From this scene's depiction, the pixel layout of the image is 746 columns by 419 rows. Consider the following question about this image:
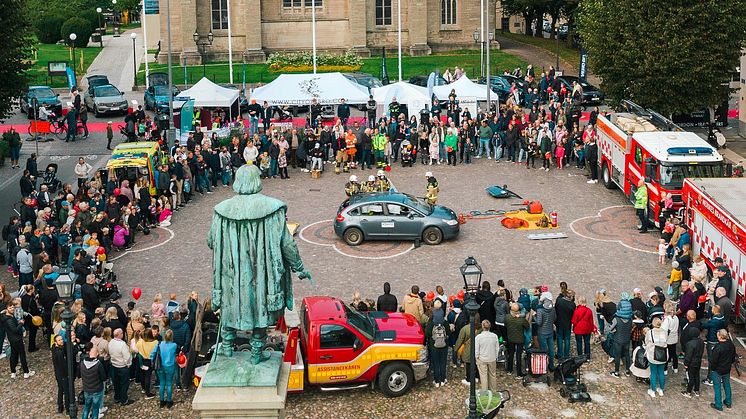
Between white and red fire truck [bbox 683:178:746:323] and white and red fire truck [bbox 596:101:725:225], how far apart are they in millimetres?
1572

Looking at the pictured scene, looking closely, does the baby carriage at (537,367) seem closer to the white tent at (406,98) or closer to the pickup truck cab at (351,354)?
the pickup truck cab at (351,354)

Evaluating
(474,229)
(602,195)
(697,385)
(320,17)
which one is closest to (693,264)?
(697,385)

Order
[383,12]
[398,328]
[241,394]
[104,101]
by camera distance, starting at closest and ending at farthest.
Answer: [241,394], [398,328], [104,101], [383,12]

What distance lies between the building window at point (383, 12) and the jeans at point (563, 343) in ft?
164

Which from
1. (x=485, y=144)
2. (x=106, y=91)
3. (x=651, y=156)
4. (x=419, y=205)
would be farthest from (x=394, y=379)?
(x=106, y=91)

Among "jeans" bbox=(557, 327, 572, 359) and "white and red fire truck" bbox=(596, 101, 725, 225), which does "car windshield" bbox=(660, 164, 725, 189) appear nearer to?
"white and red fire truck" bbox=(596, 101, 725, 225)

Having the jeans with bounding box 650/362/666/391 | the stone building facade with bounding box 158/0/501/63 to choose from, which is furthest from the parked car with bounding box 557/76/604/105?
the jeans with bounding box 650/362/666/391

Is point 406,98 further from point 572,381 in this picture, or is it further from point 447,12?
point 447,12

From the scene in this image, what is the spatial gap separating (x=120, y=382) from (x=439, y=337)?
551cm

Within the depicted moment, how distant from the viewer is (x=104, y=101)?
4934cm

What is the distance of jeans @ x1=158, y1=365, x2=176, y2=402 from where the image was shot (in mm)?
18188

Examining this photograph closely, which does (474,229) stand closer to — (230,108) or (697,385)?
(697,385)

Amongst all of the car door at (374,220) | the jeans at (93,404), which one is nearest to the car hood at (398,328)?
the jeans at (93,404)

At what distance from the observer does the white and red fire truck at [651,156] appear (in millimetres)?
27719
